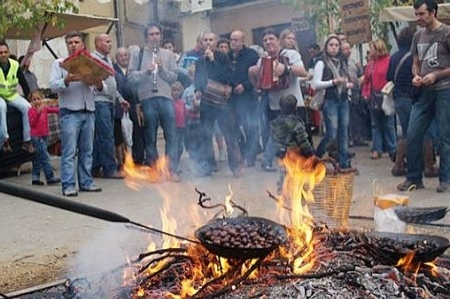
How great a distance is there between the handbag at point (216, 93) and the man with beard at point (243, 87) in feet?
0.62

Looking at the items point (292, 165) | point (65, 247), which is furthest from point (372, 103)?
point (65, 247)

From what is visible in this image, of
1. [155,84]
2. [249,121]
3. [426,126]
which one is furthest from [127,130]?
[426,126]

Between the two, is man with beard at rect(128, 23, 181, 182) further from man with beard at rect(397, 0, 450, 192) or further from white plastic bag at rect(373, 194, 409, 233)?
white plastic bag at rect(373, 194, 409, 233)

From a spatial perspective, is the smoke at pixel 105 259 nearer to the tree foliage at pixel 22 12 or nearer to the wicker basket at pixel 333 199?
the wicker basket at pixel 333 199

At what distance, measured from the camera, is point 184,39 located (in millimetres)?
26000

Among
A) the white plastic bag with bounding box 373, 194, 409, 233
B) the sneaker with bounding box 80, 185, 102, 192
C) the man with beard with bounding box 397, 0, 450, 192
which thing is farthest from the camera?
the sneaker with bounding box 80, 185, 102, 192

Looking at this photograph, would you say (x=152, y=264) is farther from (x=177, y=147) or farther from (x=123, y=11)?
(x=123, y=11)

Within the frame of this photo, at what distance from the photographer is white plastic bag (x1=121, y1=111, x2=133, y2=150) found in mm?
10523

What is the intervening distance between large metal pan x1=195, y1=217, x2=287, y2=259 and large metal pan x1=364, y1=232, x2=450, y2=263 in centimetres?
64

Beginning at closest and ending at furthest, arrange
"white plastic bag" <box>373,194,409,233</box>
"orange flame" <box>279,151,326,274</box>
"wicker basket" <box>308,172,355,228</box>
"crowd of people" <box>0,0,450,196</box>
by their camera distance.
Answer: "orange flame" <box>279,151,326,274</box>
"white plastic bag" <box>373,194,409,233</box>
"wicker basket" <box>308,172,355,228</box>
"crowd of people" <box>0,0,450,196</box>

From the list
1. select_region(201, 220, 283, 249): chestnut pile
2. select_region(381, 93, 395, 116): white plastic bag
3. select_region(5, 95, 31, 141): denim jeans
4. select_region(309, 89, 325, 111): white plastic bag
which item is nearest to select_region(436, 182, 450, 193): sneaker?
select_region(309, 89, 325, 111): white plastic bag

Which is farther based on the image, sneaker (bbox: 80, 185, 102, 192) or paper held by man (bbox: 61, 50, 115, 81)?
sneaker (bbox: 80, 185, 102, 192)

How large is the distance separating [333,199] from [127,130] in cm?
529

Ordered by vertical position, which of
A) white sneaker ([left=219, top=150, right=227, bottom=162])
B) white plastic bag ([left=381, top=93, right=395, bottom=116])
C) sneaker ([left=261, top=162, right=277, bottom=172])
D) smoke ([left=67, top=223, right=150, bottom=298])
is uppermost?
white plastic bag ([left=381, top=93, right=395, bottom=116])
